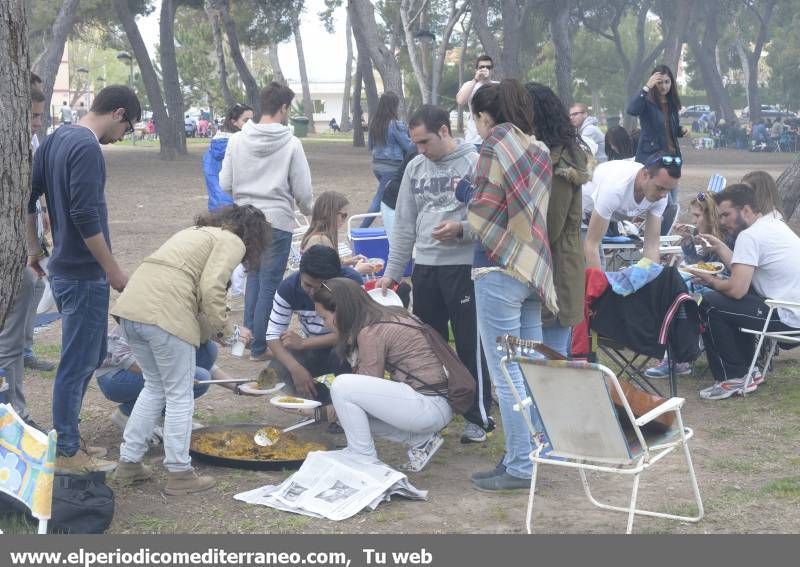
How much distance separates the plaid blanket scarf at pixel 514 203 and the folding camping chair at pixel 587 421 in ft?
1.30

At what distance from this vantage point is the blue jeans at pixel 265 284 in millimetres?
6992

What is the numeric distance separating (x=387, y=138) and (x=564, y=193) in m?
5.03

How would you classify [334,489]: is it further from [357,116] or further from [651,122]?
[357,116]

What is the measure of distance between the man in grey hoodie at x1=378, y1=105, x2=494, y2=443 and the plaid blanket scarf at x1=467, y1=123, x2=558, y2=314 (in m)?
0.81

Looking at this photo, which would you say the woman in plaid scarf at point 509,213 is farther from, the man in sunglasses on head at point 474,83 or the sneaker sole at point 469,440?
the man in sunglasses on head at point 474,83

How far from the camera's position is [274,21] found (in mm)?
33406

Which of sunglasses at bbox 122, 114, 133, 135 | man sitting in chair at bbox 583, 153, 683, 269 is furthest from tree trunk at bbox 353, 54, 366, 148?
sunglasses at bbox 122, 114, 133, 135

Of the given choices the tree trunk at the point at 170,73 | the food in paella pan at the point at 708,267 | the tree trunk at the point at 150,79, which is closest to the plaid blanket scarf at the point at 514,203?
the food in paella pan at the point at 708,267

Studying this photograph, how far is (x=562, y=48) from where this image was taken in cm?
3127

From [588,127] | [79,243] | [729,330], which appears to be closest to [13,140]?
[79,243]

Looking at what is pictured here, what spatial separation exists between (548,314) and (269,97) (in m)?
2.86

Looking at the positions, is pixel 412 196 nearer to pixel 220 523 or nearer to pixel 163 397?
pixel 163 397

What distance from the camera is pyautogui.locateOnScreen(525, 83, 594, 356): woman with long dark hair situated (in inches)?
178
